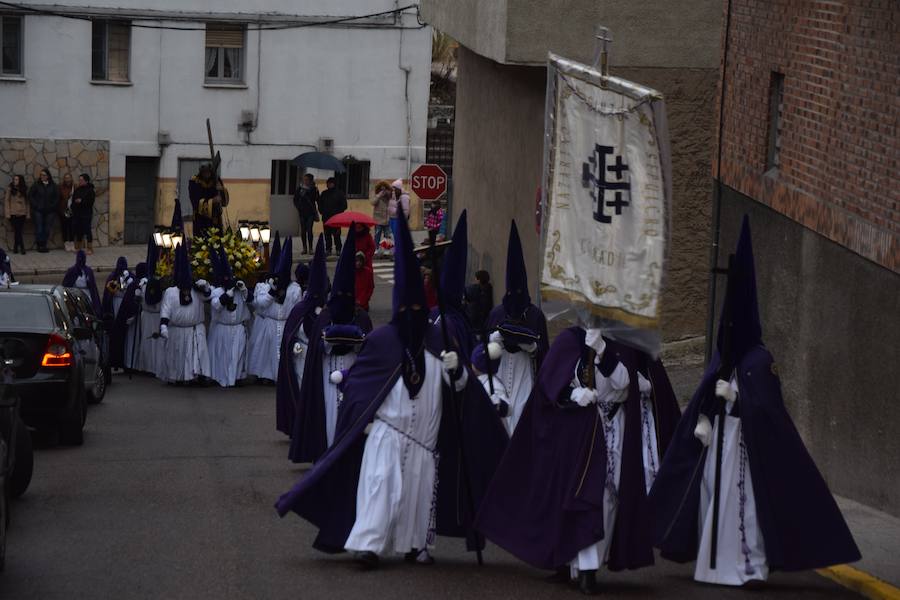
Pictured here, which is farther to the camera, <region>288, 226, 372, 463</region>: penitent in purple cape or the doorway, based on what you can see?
the doorway

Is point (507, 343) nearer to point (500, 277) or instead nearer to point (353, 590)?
point (353, 590)

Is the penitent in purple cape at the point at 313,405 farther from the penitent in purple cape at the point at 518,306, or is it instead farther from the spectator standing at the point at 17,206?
the spectator standing at the point at 17,206

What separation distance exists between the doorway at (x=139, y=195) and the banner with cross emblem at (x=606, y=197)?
29002 mm

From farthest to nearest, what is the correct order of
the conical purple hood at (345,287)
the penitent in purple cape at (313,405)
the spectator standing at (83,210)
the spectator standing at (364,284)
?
the spectator standing at (83,210) < the spectator standing at (364,284) < the penitent in purple cape at (313,405) < the conical purple hood at (345,287)

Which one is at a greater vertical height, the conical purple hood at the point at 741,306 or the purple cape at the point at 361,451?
the conical purple hood at the point at 741,306

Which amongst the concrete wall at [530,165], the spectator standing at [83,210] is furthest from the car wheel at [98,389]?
the spectator standing at [83,210]

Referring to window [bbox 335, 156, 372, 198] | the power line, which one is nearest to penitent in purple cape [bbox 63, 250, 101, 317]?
the power line

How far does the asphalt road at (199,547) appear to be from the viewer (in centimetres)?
995

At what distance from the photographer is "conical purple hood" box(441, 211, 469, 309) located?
12.1 metres

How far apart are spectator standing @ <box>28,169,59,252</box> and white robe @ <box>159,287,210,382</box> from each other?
49.5 ft

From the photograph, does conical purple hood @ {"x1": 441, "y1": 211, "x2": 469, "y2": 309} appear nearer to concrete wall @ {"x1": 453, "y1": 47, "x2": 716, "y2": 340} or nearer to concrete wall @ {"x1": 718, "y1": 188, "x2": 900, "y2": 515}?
concrete wall @ {"x1": 718, "y1": 188, "x2": 900, "y2": 515}

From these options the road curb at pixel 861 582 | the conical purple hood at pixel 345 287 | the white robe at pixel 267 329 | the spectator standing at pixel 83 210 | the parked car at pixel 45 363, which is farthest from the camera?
the spectator standing at pixel 83 210

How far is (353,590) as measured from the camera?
9867mm

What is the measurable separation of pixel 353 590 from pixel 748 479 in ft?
8.47
